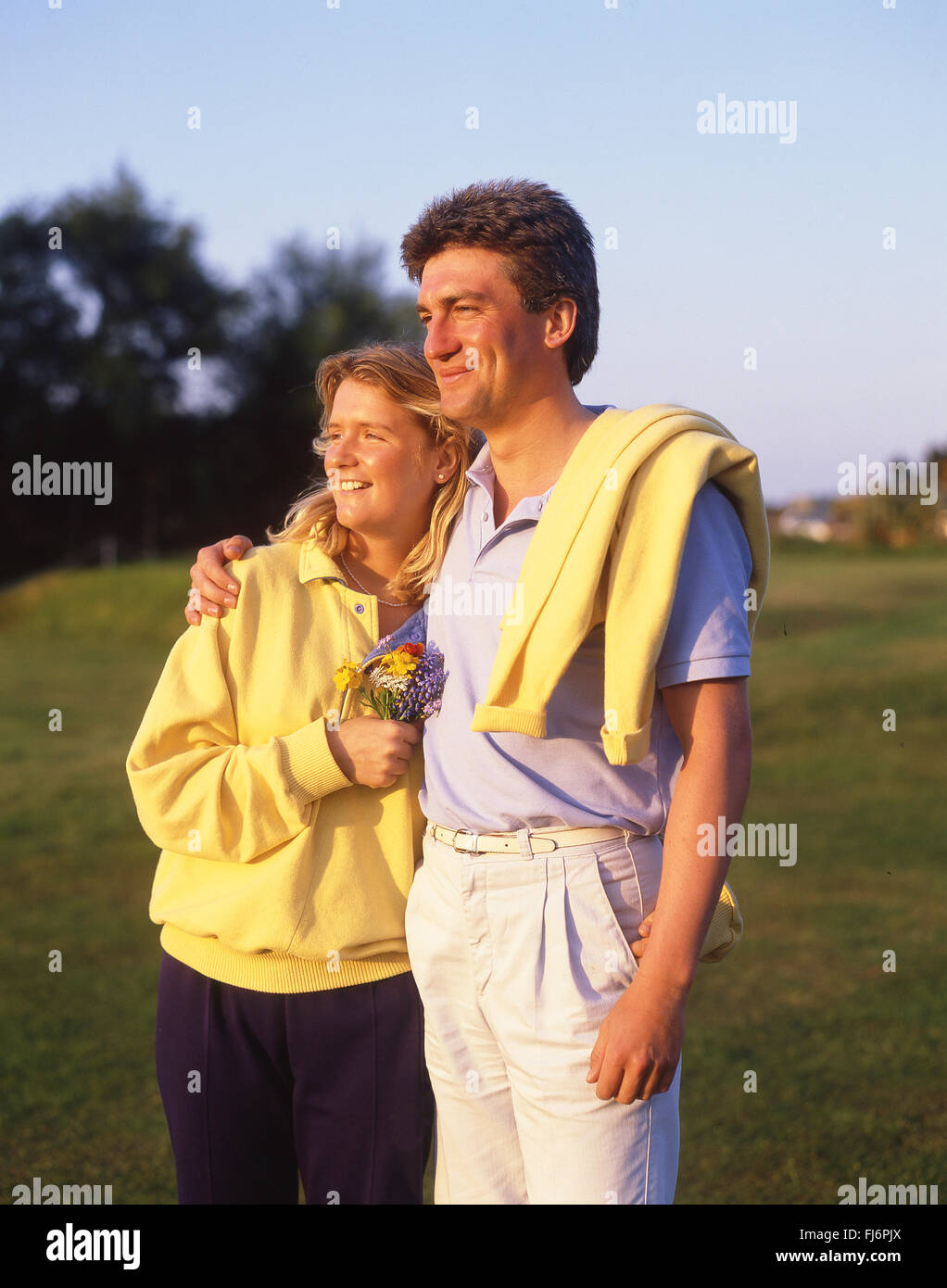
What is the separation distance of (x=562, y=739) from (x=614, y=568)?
32 centimetres

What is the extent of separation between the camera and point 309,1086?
2.38 meters

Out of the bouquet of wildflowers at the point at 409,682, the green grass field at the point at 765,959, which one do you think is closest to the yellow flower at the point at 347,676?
the bouquet of wildflowers at the point at 409,682

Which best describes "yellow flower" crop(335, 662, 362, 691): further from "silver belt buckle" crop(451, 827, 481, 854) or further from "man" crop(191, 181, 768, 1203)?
"silver belt buckle" crop(451, 827, 481, 854)

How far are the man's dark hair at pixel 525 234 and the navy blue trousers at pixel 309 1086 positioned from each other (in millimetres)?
1337

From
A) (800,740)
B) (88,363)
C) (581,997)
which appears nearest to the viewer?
(581,997)

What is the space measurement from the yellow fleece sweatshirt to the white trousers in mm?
292

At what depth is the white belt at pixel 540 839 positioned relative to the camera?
197 cm

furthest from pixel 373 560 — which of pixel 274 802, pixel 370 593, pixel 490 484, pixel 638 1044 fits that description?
pixel 638 1044

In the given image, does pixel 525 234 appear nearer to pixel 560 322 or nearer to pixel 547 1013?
pixel 560 322

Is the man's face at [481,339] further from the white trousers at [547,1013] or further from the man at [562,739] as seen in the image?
the white trousers at [547,1013]

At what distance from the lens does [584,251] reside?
209cm

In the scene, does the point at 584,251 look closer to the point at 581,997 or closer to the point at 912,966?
the point at 581,997
